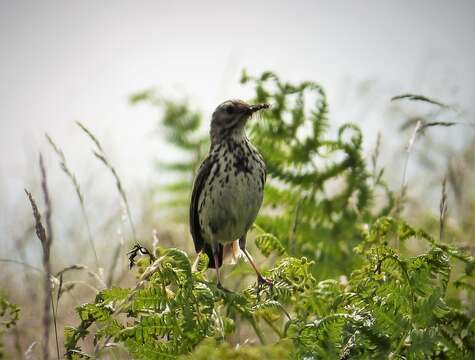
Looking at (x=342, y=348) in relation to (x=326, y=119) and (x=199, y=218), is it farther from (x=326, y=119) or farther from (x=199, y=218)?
(x=326, y=119)

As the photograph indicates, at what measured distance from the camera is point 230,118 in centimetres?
456

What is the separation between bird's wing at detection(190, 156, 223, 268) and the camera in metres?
4.39

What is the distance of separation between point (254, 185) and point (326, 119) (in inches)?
47.1

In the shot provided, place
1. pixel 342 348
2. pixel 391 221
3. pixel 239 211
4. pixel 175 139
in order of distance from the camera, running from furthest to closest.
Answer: pixel 175 139, pixel 239 211, pixel 391 221, pixel 342 348

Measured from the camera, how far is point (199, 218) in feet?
14.8

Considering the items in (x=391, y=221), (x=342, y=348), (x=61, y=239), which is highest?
(x=391, y=221)

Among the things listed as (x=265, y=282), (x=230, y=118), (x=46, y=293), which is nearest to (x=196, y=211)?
(x=230, y=118)

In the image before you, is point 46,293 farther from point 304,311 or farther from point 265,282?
point 265,282

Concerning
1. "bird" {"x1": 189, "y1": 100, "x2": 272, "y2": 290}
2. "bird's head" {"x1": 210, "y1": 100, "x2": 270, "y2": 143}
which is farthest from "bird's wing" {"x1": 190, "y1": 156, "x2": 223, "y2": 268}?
"bird's head" {"x1": 210, "y1": 100, "x2": 270, "y2": 143}

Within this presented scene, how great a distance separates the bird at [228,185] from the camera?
13.8ft

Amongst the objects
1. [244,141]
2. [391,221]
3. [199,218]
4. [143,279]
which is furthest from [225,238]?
[143,279]

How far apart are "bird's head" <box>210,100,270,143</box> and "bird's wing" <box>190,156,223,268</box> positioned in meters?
0.23

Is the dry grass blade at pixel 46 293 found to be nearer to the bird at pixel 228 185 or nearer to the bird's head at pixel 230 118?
the bird at pixel 228 185

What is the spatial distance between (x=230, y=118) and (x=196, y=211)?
2.26 feet
